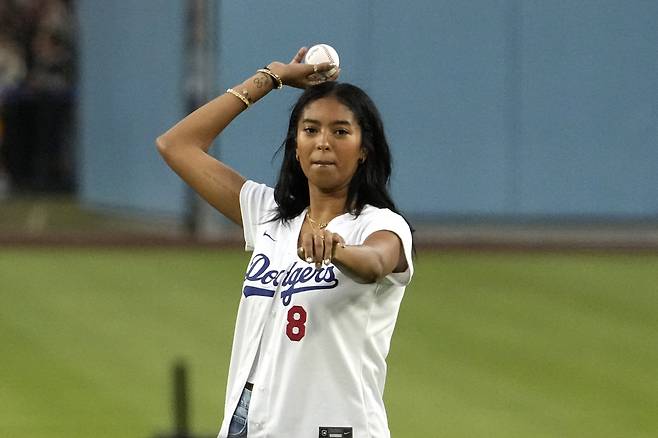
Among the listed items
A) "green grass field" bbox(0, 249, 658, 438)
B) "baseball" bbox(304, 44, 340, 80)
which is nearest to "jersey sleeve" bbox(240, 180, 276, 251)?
"baseball" bbox(304, 44, 340, 80)

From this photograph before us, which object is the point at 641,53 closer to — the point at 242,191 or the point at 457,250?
the point at 457,250

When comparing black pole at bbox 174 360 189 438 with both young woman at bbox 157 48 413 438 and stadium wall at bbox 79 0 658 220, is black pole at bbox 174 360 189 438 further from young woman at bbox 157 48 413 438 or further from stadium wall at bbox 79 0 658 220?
stadium wall at bbox 79 0 658 220

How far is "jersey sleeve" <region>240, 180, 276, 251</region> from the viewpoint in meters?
4.50

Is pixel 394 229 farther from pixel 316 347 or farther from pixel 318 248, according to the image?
pixel 318 248

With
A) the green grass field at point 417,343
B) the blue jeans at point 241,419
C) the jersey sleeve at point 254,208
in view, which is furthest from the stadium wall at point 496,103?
the blue jeans at point 241,419

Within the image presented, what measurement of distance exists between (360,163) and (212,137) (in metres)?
0.68

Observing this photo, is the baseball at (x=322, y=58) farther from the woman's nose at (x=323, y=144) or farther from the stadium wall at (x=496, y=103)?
the stadium wall at (x=496, y=103)

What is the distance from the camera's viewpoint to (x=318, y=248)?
372 centimetres

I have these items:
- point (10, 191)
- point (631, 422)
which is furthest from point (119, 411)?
point (10, 191)

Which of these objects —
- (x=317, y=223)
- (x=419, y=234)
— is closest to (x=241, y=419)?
(x=317, y=223)

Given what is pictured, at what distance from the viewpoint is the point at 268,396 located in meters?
4.11

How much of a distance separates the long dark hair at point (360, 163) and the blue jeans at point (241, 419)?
57 cm

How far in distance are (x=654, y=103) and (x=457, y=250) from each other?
3.65 metres

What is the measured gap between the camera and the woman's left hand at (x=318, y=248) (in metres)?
3.72
